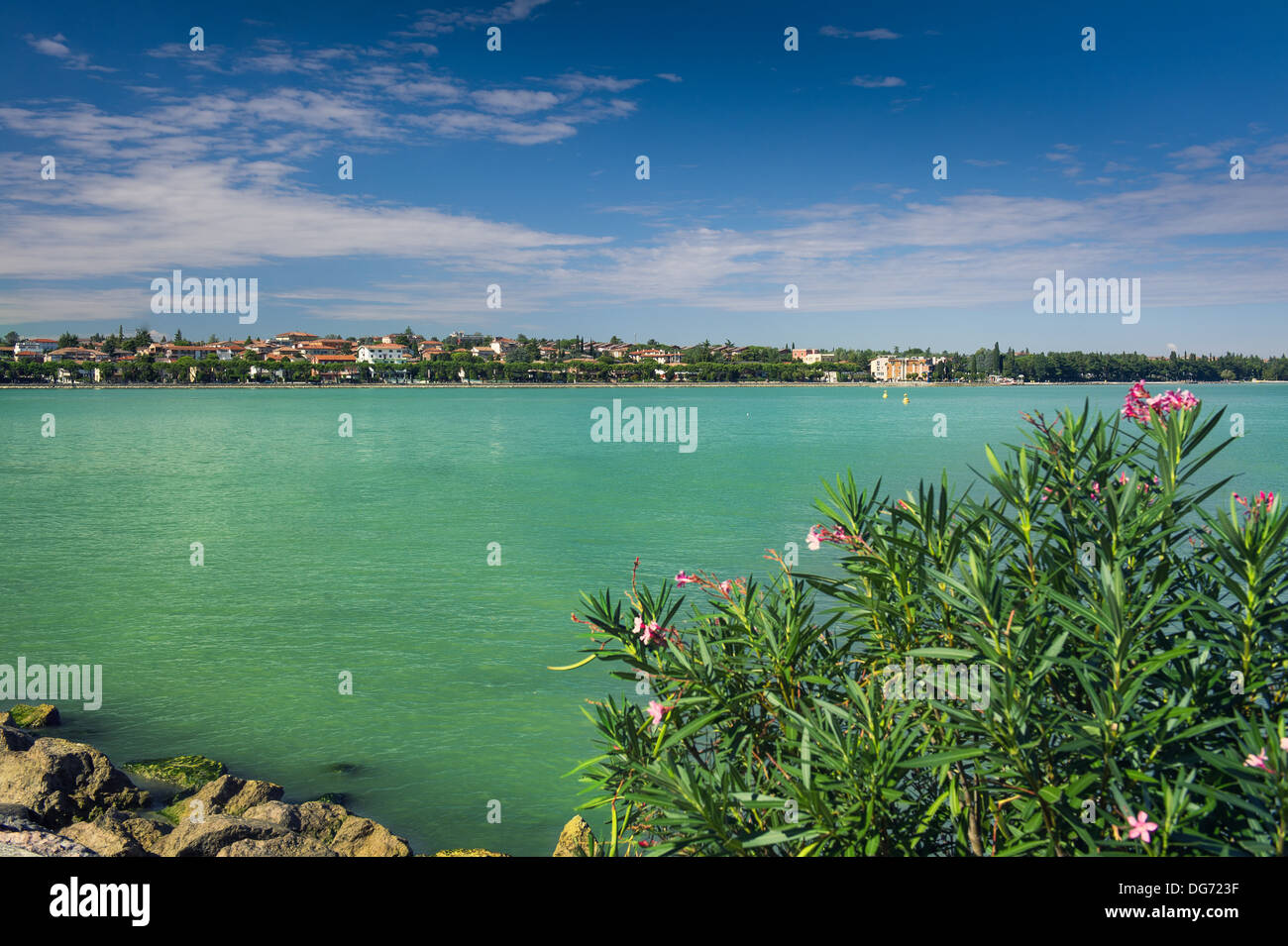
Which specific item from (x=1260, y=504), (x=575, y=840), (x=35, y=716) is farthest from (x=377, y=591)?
(x=1260, y=504)

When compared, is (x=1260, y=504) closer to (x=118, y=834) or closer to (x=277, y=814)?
(x=277, y=814)

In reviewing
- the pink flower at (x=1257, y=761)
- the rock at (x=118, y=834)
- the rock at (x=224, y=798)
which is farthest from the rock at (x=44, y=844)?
the pink flower at (x=1257, y=761)

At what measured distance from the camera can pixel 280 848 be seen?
7965 mm

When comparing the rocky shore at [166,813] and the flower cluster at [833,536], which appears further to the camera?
the rocky shore at [166,813]

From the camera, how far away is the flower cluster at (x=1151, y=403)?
12.5 ft

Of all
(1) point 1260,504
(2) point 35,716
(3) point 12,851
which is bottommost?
(2) point 35,716

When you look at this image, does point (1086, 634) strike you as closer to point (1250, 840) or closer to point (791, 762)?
point (1250, 840)

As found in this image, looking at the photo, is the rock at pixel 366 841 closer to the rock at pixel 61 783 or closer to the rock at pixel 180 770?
the rock at pixel 61 783

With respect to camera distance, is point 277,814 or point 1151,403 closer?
point 1151,403

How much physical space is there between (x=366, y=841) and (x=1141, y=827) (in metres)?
7.95

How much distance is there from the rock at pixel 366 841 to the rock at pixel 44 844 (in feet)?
8.26

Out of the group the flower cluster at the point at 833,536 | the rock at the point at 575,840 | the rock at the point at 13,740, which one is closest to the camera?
the flower cluster at the point at 833,536
